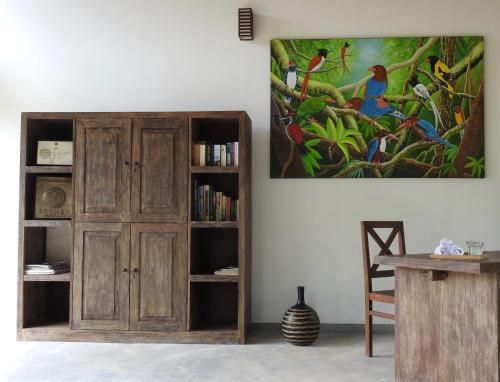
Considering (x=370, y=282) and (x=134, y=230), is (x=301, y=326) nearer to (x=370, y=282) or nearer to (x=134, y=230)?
(x=370, y=282)

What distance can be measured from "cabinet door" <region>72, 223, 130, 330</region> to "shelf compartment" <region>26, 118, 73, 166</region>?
0.86m

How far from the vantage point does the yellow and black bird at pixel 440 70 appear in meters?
5.05

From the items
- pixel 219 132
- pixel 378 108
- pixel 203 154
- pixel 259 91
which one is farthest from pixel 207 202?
pixel 378 108

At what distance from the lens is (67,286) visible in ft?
16.9

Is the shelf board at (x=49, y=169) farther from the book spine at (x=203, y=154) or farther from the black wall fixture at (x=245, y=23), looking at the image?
the black wall fixture at (x=245, y=23)

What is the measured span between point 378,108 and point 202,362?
2739mm

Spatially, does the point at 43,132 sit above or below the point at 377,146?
above

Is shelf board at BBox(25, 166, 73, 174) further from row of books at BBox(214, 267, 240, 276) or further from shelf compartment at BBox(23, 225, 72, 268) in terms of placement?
row of books at BBox(214, 267, 240, 276)

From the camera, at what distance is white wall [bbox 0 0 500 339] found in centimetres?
502

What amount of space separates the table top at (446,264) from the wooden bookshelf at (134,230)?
1526 mm

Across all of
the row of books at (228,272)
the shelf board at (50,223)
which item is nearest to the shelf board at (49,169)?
the shelf board at (50,223)

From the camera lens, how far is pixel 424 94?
5047mm

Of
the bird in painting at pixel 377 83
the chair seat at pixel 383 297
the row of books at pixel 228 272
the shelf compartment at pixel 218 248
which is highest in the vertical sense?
the bird in painting at pixel 377 83

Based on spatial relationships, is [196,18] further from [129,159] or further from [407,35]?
[407,35]
